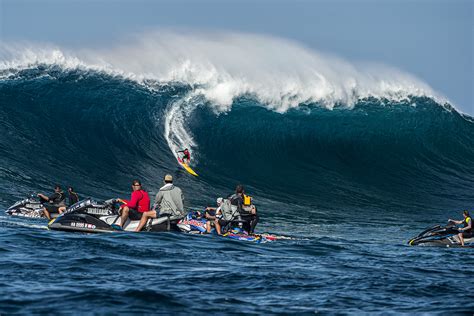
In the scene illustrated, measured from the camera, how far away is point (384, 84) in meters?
43.2

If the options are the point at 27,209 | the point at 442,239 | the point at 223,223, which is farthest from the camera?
the point at 27,209

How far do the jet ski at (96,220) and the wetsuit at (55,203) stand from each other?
16.8 feet

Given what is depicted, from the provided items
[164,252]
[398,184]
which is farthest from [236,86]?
[164,252]

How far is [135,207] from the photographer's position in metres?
16.9

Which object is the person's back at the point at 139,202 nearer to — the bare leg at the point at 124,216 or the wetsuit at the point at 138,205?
the wetsuit at the point at 138,205

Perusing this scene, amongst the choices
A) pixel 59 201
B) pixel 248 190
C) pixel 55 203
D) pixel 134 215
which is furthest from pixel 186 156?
pixel 134 215

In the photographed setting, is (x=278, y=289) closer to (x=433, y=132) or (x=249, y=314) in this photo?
(x=249, y=314)

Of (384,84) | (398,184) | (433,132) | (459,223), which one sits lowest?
(459,223)

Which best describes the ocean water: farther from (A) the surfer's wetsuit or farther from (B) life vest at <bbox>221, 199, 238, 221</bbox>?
(B) life vest at <bbox>221, 199, 238, 221</bbox>

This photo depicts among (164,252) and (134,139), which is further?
(134,139)

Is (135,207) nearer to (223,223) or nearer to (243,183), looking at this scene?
(223,223)

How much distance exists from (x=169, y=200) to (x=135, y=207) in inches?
31.7

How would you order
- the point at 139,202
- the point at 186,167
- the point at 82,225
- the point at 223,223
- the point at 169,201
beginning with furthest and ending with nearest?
the point at 186,167
the point at 223,223
the point at 169,201
the point at 139,202
the point at 82,225

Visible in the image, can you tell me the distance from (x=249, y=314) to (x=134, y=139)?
24.9 metres
